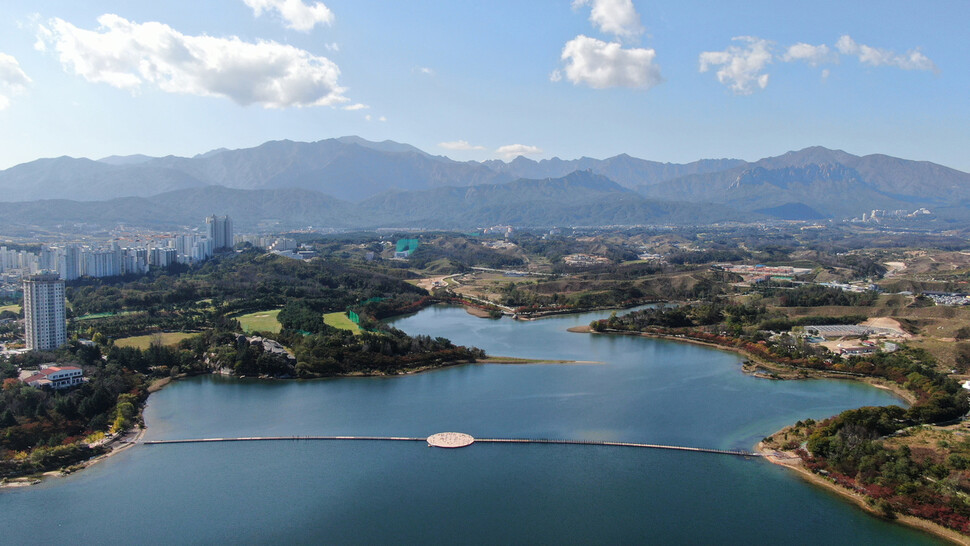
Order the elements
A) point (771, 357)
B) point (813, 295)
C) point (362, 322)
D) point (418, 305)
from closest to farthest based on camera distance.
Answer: point (771, 357) → point (362, 322) → point (813, 295) → point (418, 305)

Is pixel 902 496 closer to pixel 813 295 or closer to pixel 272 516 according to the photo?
pixel 272 516

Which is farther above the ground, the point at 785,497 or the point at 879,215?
the point at 879,215

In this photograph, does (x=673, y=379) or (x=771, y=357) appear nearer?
(x=673, y=379)

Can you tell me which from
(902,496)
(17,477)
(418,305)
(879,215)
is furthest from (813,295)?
(879,215)

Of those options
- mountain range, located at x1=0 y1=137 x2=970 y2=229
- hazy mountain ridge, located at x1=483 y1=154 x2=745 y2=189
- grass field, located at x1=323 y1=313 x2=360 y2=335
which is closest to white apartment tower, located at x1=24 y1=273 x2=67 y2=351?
grass field, located at x1=323 y1=313 x2=360 y2=335

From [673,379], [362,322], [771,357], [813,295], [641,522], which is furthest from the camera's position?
[813,295]

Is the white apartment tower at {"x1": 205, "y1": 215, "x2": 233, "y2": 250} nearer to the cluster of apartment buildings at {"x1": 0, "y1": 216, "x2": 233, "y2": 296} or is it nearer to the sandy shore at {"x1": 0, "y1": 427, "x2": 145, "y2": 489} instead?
the cluster of apartment buildings at {"x1": 0, "y1": 216, "x2": 233, "y2": 296}

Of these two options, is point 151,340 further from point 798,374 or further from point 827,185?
point 827,185

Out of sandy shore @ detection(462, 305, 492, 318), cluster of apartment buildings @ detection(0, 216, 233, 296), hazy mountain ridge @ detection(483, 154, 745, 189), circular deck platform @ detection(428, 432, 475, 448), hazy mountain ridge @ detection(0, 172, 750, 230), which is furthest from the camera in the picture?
hazy mountain ridge @ detection(483, 154, 745, 189)
